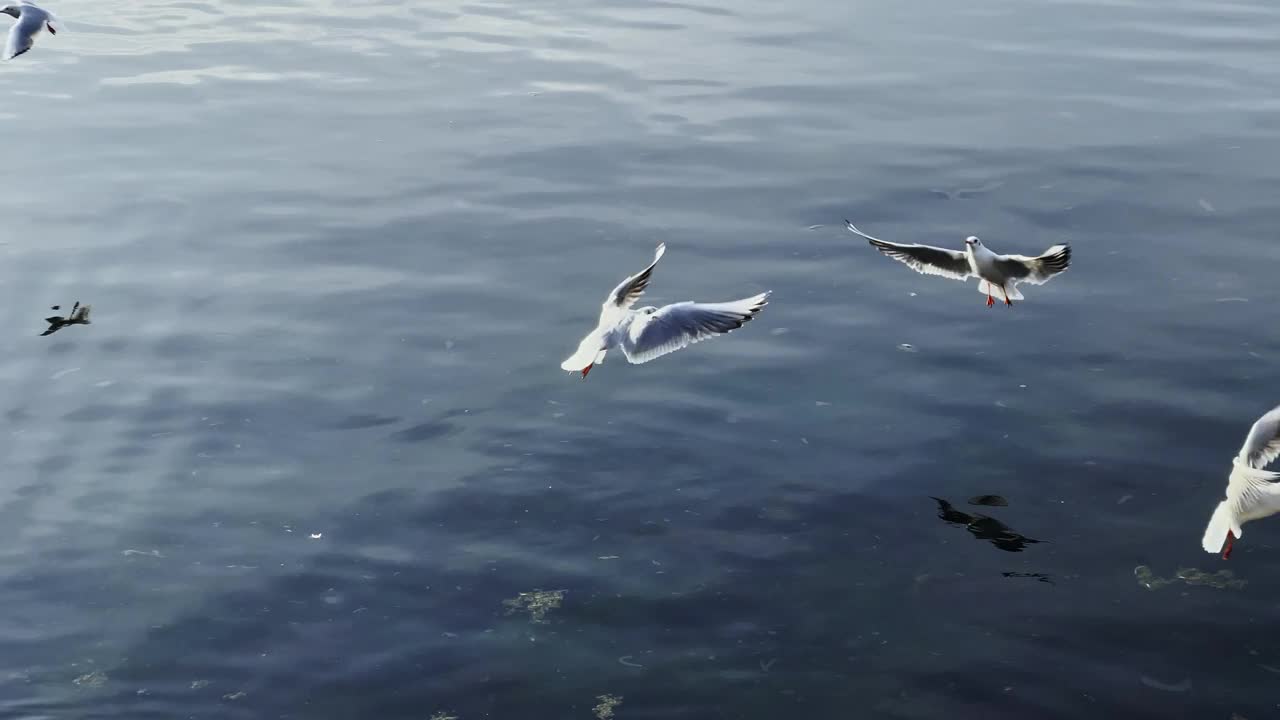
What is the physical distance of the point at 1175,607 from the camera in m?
15.9

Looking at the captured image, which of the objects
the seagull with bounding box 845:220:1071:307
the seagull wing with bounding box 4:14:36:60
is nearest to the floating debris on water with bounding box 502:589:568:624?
the seagull with bounding box 845:220:1071:307

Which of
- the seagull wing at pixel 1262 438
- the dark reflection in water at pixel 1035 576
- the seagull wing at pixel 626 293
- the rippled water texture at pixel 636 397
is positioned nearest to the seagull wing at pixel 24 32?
the rippled water texture at pixel 636 397

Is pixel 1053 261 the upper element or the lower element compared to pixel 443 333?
upper

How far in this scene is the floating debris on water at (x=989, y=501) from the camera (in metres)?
17.9

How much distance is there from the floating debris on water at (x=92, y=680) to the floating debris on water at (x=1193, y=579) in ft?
38.1

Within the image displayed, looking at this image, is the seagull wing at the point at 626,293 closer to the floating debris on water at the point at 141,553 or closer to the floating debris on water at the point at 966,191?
the floating debris on water at the point at 141,553

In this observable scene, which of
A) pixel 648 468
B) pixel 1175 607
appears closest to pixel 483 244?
pixel 648 468

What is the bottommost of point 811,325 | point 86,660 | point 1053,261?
point 86,660

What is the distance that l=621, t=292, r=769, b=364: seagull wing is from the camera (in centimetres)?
1859

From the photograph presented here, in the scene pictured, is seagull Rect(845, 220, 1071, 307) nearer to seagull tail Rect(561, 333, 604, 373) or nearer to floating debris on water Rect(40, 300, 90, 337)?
seagull tail Rect(561, 333, 604, 373)

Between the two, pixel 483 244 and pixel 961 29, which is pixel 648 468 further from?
pixel 961 29

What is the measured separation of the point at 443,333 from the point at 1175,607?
1219cm

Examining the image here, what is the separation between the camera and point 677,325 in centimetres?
1873

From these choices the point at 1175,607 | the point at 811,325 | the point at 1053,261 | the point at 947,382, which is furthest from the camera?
the point at 811,325
